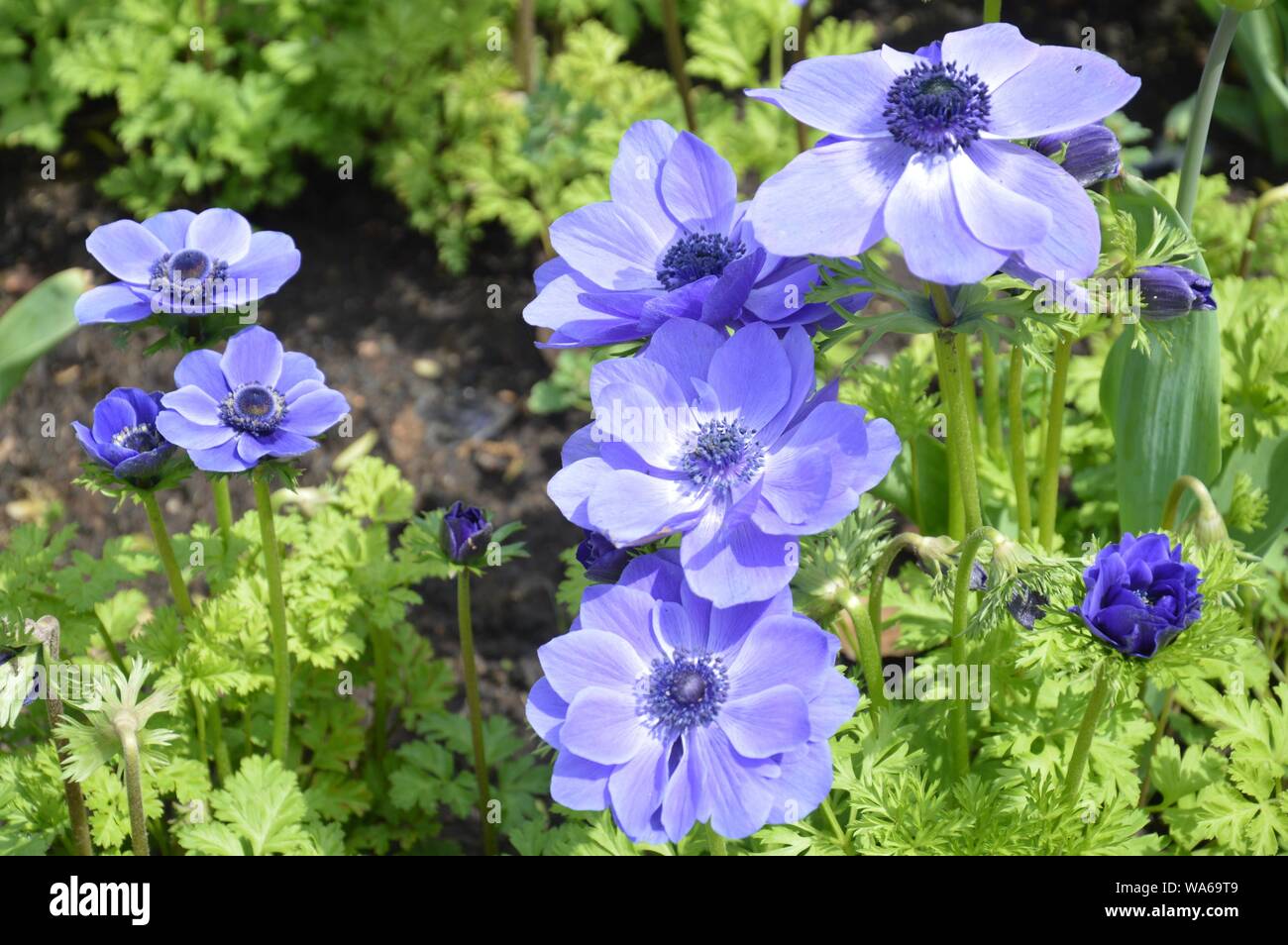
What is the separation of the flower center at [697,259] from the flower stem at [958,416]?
25 cm

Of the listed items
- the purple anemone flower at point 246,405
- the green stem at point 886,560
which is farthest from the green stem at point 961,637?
the purple anemone flower at point 246,405

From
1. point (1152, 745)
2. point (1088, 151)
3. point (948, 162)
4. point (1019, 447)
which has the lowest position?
point (1152, 745)

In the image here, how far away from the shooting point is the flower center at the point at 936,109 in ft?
4.00

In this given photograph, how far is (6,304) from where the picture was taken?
3389mm

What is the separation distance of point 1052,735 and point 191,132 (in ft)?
8.97

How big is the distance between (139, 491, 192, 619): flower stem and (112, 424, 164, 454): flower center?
0.06 m

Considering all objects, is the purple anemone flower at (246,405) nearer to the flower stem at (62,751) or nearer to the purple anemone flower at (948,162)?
the flower stem at (62,751)

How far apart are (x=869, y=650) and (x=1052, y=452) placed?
0.55 metres

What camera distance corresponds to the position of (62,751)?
1679mm

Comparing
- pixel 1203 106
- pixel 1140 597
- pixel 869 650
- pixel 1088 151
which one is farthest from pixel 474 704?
pixel 1203 106

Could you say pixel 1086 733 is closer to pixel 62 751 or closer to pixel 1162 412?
pixel 1162 412
